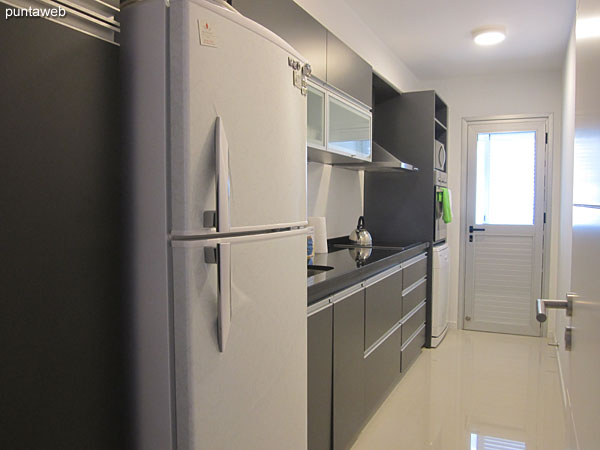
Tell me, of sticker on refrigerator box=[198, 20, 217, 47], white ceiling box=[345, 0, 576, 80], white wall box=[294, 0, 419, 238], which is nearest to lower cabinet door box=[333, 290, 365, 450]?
white wall box=[294, 0, 419, 238]

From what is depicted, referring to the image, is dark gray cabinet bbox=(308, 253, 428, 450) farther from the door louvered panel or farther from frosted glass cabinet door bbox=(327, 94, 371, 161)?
the door louvered panel

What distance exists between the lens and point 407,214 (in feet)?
14.0

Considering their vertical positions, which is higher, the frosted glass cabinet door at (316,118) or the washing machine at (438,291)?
the frosted glass cabinet door at (316,118)

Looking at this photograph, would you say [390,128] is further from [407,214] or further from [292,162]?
[292,162]

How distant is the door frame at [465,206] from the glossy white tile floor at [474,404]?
0.72 metres

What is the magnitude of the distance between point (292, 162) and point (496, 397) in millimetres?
2685

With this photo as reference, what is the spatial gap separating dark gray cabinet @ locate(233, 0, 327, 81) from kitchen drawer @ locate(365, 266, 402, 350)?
4.01 ft

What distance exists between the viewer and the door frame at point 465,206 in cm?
477

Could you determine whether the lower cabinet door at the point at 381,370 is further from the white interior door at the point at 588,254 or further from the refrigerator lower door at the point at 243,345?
the white interior door at the point at 588,254

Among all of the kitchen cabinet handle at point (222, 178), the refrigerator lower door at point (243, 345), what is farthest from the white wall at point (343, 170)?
the kitchen cabinet handle at point (222, 178)

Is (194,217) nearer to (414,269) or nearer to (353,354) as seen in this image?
(353,354)

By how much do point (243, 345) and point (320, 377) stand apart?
0.79 meters

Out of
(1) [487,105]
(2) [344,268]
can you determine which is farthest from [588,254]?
(1) [487,105]

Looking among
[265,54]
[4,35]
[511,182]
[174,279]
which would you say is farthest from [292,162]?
[511,182]
